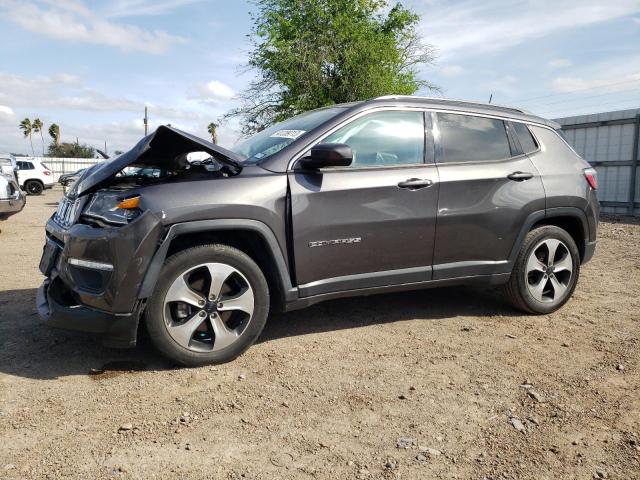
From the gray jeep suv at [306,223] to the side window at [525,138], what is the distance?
0.01m

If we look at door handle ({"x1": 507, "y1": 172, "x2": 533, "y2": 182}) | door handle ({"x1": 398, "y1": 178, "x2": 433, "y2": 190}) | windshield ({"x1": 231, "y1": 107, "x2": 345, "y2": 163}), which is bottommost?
door handle ({"x1": 398, "y1": 178, "x2": 433, "y2": 190})

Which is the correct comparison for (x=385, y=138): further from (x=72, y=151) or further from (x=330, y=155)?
(x=72, y=151)

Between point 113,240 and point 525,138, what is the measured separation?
11.2 ft

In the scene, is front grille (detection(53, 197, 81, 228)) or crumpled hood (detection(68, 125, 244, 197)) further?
front grille (detection(53, 197, 81, 228))

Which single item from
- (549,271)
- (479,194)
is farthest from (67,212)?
(549,271)

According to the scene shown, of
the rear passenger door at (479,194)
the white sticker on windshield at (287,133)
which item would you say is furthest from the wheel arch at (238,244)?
the rear passenger door at (479,194)

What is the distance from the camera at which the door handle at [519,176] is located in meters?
4.32

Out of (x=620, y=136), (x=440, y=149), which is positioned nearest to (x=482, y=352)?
(x=440, y=149)

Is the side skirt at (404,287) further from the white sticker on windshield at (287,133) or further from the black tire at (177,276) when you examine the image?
the white sticker on windshield at (287,133)

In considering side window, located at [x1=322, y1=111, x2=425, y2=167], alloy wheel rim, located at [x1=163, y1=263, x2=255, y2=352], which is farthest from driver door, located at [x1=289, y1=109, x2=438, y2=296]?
alloy wheel rim, located at [x1=163, y1=263, x2=255, y2=352]

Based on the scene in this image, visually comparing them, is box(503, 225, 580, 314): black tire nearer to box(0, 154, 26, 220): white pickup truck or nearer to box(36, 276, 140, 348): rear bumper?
box(36, 276, 140, 348): rear bumper

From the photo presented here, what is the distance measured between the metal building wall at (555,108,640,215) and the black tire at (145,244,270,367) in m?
12.5

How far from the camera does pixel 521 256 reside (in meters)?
4.43

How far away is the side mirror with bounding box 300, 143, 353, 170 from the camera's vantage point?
11.4ft
